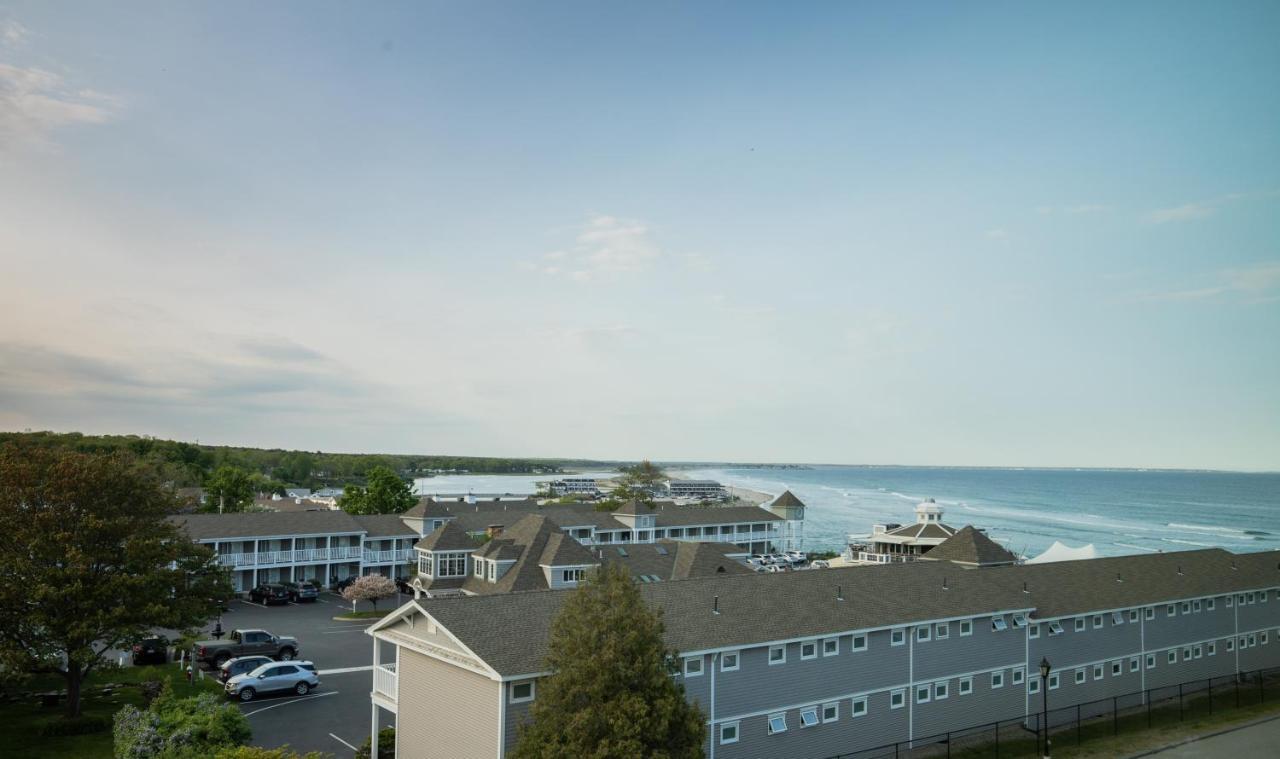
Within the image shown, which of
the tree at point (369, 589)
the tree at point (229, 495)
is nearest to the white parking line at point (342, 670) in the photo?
the tree at point (369, 589)

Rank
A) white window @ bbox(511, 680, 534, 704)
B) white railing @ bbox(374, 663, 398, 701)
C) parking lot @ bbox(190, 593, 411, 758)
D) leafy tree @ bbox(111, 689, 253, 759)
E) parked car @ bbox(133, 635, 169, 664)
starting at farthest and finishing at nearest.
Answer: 1. parked car @ bbox(133, 635, 169, 664)
2. parking lot @ bbox(190, 593, 411, 758)
3. white railing @ bbox(374, 663, 398, 701)
4. leafy tree @ bbox(111, 689, 253, 759)
5. white window @ bbox(511, 680, 534, 704)

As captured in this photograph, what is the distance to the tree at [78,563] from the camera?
2603 centimetres

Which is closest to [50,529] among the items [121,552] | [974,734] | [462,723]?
[121,552]

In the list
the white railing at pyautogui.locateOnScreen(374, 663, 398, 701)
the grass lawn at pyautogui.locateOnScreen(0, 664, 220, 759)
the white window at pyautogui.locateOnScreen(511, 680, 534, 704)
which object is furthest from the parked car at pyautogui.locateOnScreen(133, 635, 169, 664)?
the white window at pyautogui.locateOnScreen(511, 680, 534, 704)

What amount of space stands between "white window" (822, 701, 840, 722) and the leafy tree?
16.8m

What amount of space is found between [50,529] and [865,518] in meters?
155

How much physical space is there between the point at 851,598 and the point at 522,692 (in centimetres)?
1280

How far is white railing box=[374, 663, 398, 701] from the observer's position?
25672 mm

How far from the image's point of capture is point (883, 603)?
28281 millimetres

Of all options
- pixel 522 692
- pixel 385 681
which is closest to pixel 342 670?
pixel 385 681

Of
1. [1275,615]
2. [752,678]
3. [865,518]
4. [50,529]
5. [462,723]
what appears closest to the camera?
[462,723]

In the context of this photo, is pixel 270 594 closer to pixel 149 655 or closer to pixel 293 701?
pixel 149 655

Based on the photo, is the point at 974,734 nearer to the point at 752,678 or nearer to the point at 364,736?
the point at 752,678

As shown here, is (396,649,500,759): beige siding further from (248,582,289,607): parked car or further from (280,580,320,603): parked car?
(280,580,320,603): parked car
